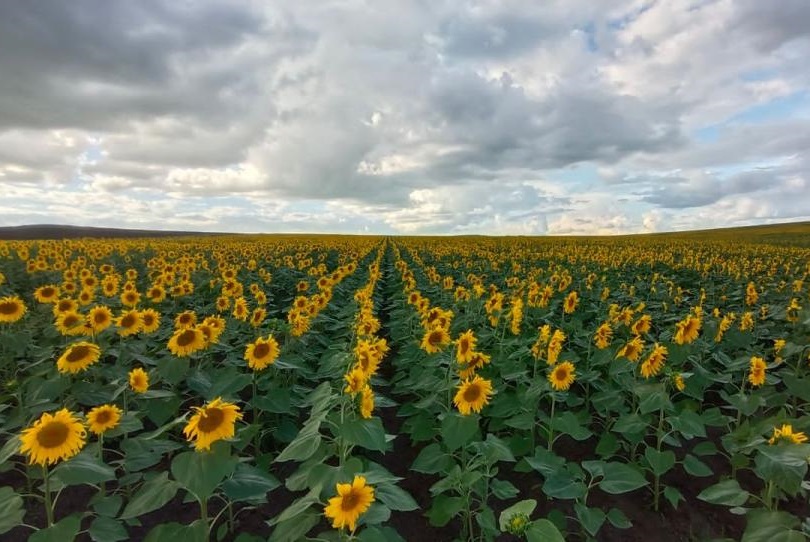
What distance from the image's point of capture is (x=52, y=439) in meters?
2.87

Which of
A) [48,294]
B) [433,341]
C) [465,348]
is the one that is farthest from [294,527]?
[48,294]

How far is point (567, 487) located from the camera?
3.56m

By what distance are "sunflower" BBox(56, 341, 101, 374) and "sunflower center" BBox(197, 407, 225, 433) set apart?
95.8 inches

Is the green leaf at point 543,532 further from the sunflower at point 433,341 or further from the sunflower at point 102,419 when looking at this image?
the sunflower at point 102,419

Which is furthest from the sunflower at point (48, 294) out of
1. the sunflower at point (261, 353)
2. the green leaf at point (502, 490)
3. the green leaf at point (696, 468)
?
the green leaf at point (696, 468)

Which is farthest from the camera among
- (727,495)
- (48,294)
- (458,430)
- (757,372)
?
(48,294)

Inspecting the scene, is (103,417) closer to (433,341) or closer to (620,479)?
(433,341)

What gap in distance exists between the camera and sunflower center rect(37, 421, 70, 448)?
2.84m

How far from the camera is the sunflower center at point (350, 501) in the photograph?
248 cm

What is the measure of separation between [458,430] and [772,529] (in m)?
1.89

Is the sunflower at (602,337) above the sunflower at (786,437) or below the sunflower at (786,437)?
above

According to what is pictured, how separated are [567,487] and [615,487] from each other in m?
0.37

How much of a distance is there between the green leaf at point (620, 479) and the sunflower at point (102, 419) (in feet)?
11.5

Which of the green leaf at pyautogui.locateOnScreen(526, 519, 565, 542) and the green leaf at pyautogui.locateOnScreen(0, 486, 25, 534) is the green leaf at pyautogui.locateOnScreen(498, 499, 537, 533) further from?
the green leaf at pyautogui.locateOnScreen(0, 486, 25, 534)
